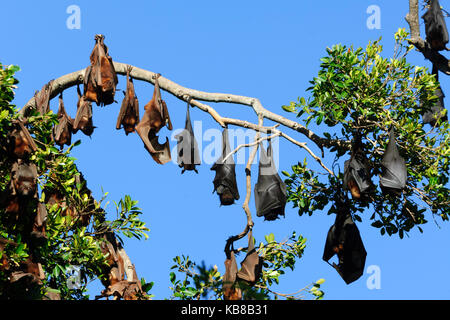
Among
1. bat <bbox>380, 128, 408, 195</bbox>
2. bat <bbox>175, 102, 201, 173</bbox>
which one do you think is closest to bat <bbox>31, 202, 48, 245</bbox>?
bat <bbox>175, 102, 201, 173</bbox>

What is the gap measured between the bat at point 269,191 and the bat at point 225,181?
36 cm

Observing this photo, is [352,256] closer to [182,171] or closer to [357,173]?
[357,173]

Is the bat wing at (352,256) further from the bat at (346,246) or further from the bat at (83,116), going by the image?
the bat at (83,116)

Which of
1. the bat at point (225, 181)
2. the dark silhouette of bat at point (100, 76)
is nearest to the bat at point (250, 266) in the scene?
the bat at point (225, 181)

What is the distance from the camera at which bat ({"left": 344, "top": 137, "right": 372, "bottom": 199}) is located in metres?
9.88

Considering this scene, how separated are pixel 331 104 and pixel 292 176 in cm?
134

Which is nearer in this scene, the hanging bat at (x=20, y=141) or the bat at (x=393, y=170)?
the hanging bat at (x=20, y=141)

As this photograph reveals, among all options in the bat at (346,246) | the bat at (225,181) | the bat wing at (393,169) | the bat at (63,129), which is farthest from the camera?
the bat at (63,129)

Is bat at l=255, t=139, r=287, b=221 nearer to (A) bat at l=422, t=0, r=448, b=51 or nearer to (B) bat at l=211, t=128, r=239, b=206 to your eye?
(B) bat at l=211, t=128, r=239, b=206

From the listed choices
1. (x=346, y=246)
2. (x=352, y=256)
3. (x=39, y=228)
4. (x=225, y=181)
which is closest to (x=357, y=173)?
(x=346, y=246)

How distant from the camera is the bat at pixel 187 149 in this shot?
33.7ft

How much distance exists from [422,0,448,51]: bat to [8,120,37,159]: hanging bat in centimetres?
730

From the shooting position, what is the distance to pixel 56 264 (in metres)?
9.48
